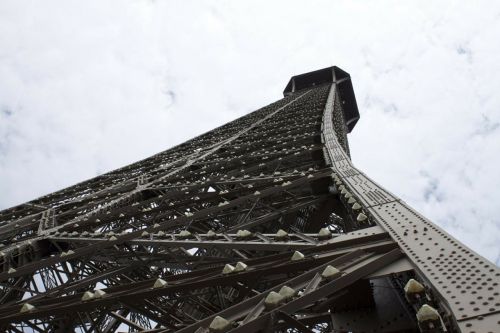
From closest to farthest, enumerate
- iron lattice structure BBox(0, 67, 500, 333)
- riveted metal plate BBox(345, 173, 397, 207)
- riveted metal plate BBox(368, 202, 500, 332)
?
riveted metal plate BBox(368, 202, 500, 332), iron lattice structure BBox(0, 67, 500, 333), riveted metal plate BBox(345, 173, 397, 207)

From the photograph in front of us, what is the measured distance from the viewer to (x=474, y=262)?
3.56 m

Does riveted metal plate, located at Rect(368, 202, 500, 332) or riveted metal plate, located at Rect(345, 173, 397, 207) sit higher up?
riveted metal plate, located at Rect(345, 173, 397, 207)

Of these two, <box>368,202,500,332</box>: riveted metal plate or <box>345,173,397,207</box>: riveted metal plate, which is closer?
<box>368,202,500,332</box>: riveted metal plate

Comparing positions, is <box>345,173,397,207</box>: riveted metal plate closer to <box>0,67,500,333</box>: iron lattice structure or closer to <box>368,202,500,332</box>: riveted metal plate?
<box>0,67,500,333</box>: iron lattice structure

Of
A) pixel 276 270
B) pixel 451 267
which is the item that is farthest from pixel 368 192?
pixel 451 267

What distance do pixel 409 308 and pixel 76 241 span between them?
6.67 meters

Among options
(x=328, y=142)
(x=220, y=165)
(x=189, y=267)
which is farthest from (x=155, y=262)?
(x=220, y=165)

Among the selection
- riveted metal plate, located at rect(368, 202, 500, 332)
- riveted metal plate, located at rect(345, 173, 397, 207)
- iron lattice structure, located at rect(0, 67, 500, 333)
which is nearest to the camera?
riveted metal plate, located at rect(368, 202, 500, 332)

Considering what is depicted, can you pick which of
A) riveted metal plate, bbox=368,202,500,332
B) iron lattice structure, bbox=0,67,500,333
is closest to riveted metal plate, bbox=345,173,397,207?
iron lattice structure, bbox=0,67,500,333

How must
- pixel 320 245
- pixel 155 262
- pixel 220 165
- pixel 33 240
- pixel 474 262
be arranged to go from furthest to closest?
pixel 220 165 → pixel 33 240 → pixel 155 262 → pixel 320 245 → pixel 474 262

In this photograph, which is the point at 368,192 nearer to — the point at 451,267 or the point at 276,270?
the point at 276,270

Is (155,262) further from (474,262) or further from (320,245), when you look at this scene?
(474,262)

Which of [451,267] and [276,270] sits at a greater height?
[276,270]

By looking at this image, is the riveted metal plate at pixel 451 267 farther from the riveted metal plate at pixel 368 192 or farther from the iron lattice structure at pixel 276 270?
the riveted metal plate at pixel 368 192
